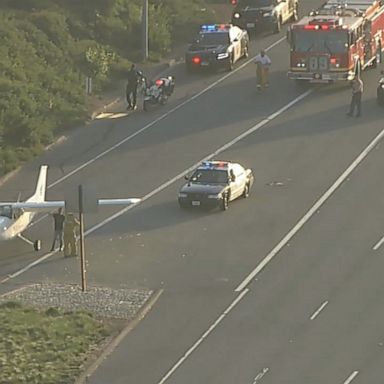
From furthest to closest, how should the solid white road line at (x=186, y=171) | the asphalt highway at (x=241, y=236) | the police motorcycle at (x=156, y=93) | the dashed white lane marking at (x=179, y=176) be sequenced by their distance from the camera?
the police motorcycle at (x=156, y=93)
the solid white road line at (x=186, y=171)
the dashed white lane marking at (x=179, y=176)
the asphalt highway at (x=241, y=236)

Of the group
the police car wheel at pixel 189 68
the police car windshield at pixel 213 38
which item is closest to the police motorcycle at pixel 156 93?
the police car wheel at pixel 189 68

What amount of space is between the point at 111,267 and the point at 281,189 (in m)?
8.66

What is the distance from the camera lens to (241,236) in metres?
41.2

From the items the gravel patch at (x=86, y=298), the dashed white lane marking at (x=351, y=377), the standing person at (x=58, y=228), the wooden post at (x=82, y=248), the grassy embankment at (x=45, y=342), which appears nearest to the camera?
the dashed white lane marking at (x=351, y=377)

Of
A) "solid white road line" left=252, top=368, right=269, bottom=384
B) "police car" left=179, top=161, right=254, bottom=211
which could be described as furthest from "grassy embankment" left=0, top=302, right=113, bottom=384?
"police car" left=179, top=161, right=254, bottom=211

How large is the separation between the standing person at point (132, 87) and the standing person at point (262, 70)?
15.3 ft

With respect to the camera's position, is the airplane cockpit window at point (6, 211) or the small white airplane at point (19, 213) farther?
the airplane cockpit window at point (6, 211)

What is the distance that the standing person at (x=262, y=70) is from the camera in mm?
57156

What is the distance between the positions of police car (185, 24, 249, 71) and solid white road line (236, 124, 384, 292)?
437 inches

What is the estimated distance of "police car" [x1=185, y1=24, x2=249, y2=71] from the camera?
6112cm

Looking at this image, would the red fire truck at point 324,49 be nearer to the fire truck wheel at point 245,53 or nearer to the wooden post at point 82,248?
the fire truck wheel at point 245,53

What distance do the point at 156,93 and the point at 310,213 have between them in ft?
47.3

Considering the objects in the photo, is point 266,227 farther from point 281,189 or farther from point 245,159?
point 245,159

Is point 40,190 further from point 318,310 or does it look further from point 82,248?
point 318,310
